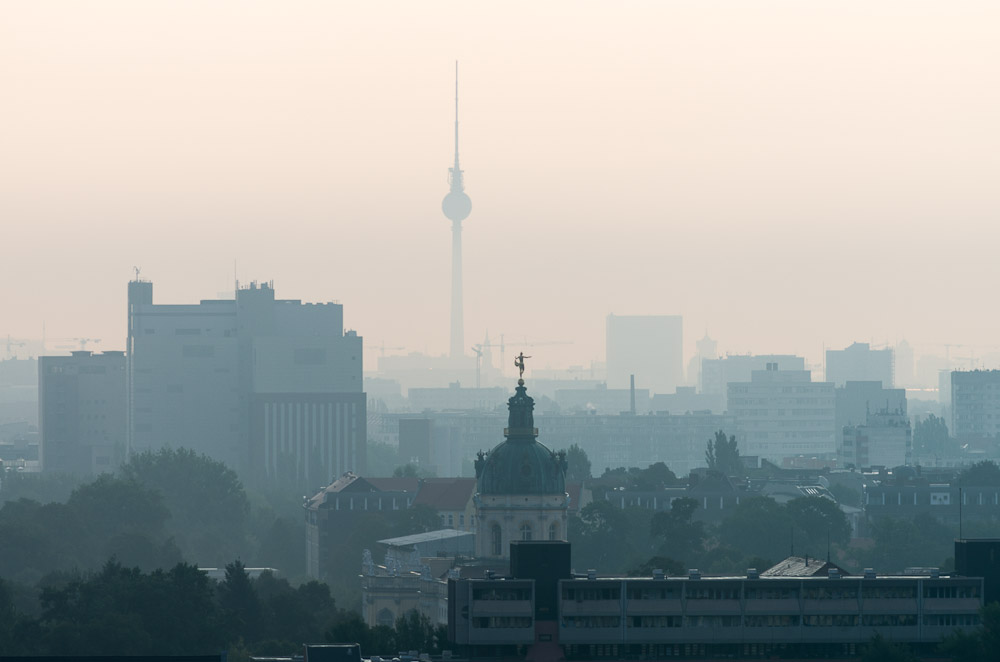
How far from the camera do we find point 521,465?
17150 cm

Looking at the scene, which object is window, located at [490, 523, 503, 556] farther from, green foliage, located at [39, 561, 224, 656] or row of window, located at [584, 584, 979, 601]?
row of window, located at [584, 584, 979, 601]

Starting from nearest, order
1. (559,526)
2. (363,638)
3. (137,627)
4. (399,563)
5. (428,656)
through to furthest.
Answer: (428,656)
(363,638)
(137,627)
(559,526)
(399,563)

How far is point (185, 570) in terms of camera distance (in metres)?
169

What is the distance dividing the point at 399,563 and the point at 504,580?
52216mm

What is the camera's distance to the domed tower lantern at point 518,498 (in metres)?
171

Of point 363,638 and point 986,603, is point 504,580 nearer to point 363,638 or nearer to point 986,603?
point 363,638

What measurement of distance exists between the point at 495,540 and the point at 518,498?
259 cm

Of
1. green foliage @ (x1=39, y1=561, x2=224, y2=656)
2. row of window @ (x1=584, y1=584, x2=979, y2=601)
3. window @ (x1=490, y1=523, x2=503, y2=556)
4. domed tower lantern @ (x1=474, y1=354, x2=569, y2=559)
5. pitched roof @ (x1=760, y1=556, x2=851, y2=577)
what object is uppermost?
domed tower lantern @ (x1=474, y1=354, x2=569, y2=559)

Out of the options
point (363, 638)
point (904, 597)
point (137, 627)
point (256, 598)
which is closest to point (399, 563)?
point (256, 598)

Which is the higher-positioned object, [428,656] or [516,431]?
[516,431]

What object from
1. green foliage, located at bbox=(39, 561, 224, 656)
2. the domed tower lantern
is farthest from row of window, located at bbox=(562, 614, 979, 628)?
the domed tower lantern

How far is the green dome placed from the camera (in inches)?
6742

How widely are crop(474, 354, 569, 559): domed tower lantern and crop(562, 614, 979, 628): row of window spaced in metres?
32.3

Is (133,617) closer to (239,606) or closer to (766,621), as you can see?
(239,606)
